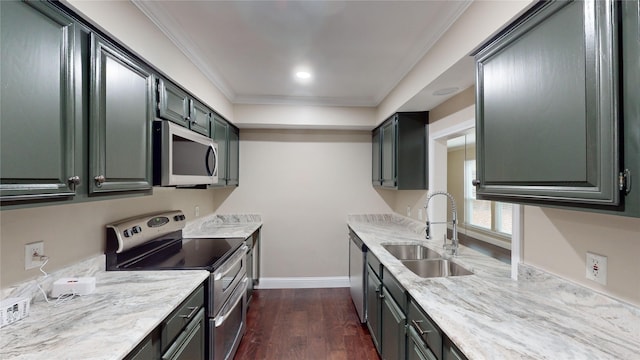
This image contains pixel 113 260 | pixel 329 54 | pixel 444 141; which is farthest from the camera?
pixel 444 141

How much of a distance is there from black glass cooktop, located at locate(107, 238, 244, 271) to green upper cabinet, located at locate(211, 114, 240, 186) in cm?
74

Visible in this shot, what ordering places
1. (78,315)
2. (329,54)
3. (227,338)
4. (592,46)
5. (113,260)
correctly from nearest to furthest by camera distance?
(592,46) < (78,315) < (113,260) < (227,338) < (329,54)

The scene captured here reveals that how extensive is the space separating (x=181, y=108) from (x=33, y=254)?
1277 millimetres

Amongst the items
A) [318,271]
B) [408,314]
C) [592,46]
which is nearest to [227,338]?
[408,314]

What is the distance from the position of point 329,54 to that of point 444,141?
59.2 inches

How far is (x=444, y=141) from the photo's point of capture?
2771 millimetres

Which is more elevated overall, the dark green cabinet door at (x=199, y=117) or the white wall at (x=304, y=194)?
the dark green cabinet door at (x=199, y=117)

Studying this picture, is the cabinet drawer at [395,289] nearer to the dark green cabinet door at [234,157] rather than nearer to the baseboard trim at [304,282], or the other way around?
the baseboard trim at [304,282]

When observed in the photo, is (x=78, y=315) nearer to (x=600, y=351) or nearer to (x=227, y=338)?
(x=227, y=338)

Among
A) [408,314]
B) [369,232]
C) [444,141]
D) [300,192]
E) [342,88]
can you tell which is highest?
[342,88]

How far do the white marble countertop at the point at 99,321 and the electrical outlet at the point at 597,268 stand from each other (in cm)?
189

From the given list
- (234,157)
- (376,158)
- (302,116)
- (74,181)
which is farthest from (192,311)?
(376,158)

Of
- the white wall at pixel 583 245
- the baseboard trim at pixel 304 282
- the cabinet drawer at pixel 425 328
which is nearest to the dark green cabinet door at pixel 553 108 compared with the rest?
the white wall at pixel 583 245

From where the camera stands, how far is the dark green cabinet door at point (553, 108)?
80cm
